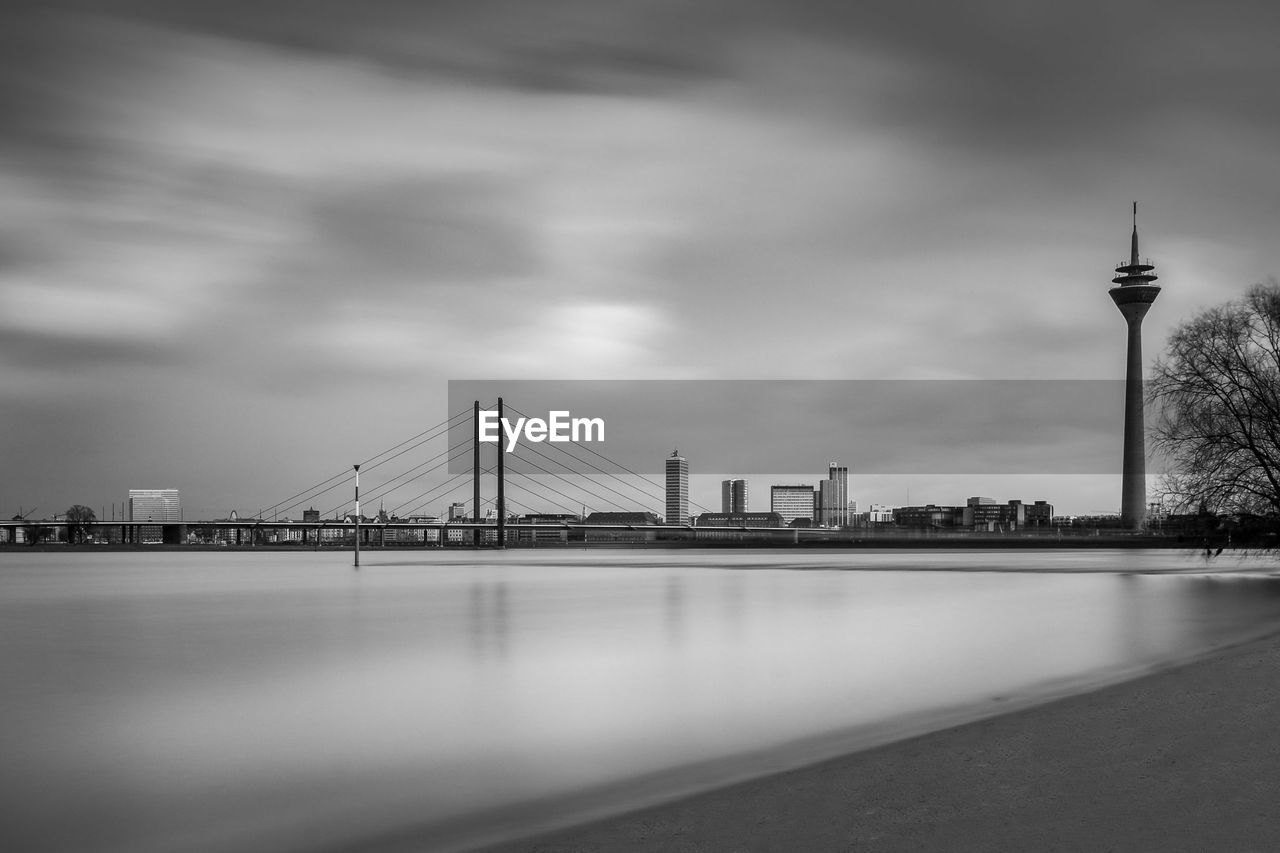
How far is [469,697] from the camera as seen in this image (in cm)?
1279

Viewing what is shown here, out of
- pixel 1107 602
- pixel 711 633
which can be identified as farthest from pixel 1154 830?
pixel 1107 602

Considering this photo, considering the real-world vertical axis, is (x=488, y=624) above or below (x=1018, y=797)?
below

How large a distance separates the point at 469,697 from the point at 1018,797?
7442mm

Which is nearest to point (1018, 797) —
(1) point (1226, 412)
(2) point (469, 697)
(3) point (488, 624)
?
(2) point (469, 697)

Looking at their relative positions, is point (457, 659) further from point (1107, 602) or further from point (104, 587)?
point (104, 587)

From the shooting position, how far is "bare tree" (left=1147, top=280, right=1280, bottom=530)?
35750 millimetres

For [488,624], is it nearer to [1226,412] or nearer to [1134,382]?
[1226,412]

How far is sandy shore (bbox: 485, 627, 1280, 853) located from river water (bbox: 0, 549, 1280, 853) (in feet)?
3.21

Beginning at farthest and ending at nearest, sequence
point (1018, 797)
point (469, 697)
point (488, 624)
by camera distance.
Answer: point (488, 624), point (469, 697), point (1018, 797)

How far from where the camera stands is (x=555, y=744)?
33.2 ft

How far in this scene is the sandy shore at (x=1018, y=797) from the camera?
5.95 metres

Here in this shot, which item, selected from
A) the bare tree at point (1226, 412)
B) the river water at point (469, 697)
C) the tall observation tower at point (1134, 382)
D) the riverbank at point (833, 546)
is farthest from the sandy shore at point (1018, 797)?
the tall observation tower at point (1134, 382)

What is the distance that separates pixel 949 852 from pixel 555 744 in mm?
5049

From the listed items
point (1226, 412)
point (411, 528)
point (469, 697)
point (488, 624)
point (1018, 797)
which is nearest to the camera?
point (1018, 797)
